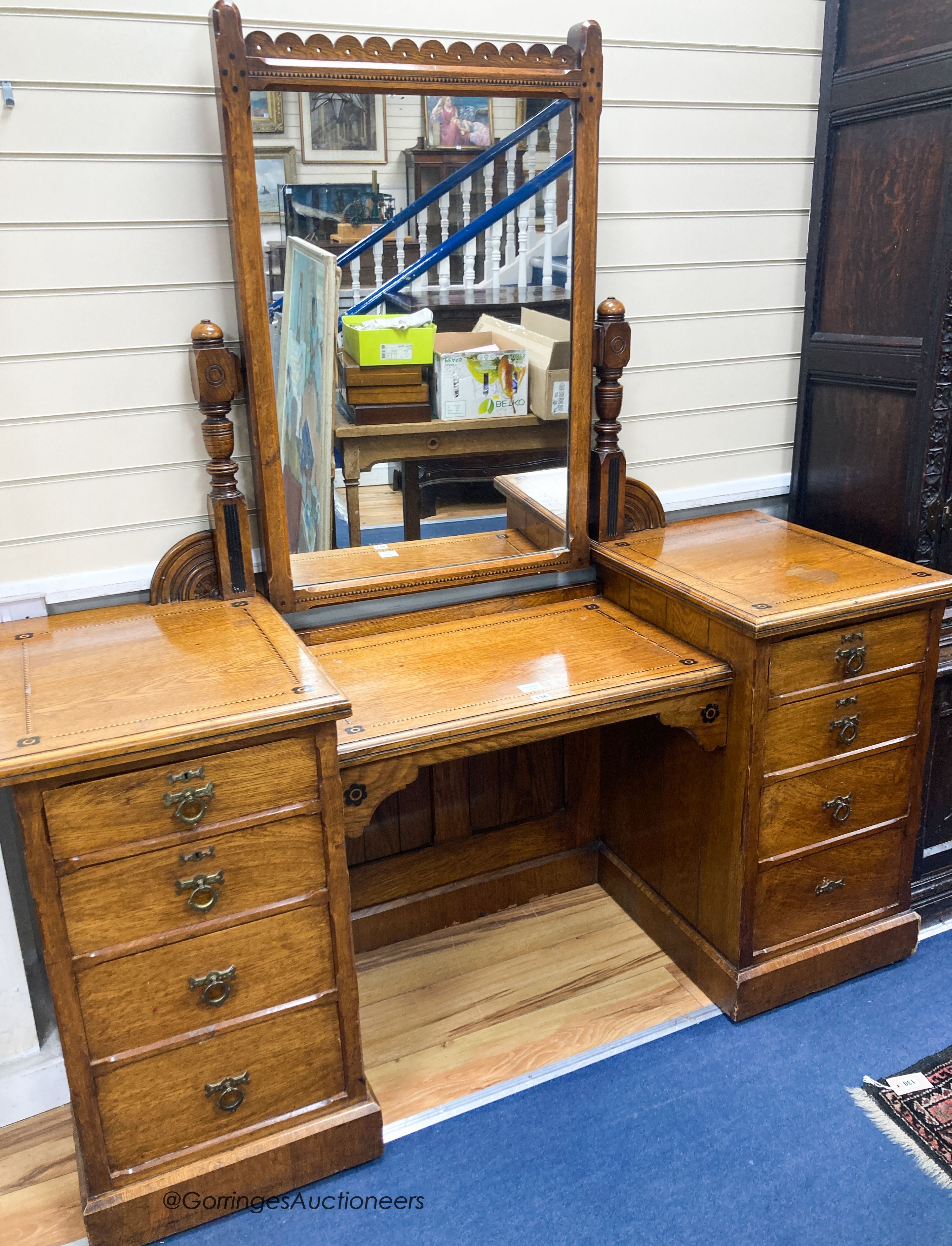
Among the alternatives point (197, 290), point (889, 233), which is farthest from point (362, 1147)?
point (889, 233)

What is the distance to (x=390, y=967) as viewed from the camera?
2.37 meters

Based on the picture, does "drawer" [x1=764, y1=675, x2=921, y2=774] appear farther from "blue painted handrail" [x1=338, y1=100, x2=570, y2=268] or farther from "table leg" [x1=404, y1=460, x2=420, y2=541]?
"blue painted handrail" [x1=338, y1=100, x2=570, y2=268]

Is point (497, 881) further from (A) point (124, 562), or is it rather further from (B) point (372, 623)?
(A) point (124, 562)

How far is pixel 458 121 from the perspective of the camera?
6.29 ft

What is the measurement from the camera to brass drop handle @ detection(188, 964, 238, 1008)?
164 cm

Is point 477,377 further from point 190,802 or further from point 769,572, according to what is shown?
point 190,802

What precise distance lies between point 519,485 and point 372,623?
0.46 m

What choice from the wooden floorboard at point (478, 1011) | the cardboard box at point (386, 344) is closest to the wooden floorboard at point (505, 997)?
the wooden floorboard at point (478, 1011)

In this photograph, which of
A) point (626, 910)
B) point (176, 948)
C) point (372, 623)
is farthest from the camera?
point (626, 910)

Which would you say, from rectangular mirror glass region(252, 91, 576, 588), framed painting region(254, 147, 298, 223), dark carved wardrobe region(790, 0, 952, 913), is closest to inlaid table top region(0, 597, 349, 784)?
rectangular mirror glass region(252, 91, 576, 588)

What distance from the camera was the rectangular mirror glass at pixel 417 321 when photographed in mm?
1845

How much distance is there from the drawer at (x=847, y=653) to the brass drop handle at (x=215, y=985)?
116 centimetres

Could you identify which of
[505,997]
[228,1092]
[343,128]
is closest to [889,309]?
[343,128]

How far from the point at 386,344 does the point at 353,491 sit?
0.31 meters
